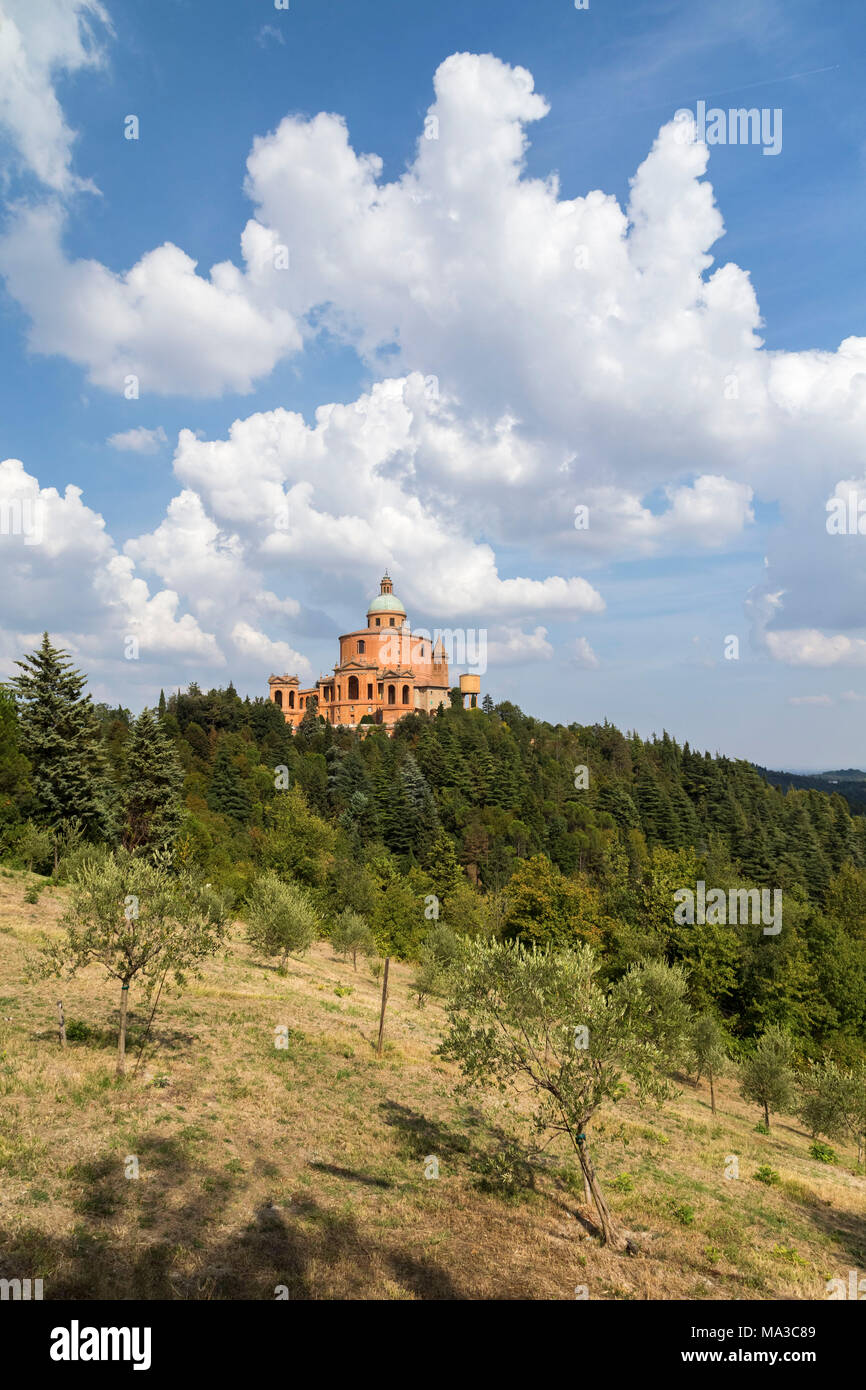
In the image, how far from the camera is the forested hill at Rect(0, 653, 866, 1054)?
2018 inches

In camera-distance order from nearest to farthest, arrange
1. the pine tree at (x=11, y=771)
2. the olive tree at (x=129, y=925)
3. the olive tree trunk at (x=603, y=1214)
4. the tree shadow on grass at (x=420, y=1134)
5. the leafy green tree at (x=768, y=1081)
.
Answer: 1. the olive tree trunk at (x=603, y=1214)
2. the olive tree at (x=129, y=925)
3. the tree shadow on grass at (x=420, y=1134)
4. the leafy green tree at (x=768, y=1081)
5. the pine tree at (x=11, y=771)

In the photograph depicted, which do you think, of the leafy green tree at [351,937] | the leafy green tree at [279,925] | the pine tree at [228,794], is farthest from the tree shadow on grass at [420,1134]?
the pine tree at [228,794]

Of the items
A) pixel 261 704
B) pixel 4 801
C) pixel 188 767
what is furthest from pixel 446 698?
pixel 4 801

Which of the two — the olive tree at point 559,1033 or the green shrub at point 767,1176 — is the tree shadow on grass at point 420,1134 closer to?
the olive tree at point 559,1033

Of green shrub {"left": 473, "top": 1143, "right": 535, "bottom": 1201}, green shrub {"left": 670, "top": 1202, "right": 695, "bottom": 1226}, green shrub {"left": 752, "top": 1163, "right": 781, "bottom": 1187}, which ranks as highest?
green shrub {"left": 473, "top": 1143, "right": 535, "bottom": 1201}

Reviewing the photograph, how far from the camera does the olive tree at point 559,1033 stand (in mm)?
14906

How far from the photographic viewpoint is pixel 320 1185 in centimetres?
1588

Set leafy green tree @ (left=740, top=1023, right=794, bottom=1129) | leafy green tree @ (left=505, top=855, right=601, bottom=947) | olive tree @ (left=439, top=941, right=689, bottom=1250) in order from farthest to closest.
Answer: leafy green tree @ (left=505, top=855, right=601, bottom=947), leafy green tree @ (left=740, top=1023, right=794, bottom=1129), olive tree @ (left=439, top=941, right=689, bottom=1250)

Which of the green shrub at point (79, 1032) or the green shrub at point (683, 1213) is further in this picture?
the green shrub at point (79, 1032)

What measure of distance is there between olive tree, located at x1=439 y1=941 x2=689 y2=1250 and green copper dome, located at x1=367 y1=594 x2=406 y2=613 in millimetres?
117478

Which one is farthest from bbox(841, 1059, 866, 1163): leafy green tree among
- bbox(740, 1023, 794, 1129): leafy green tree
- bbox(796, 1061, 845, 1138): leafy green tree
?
bbox(740, 1023, 794, 1129): leafy green tree

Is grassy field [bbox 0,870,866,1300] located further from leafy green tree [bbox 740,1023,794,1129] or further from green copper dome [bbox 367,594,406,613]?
green copper dome [bbox 367,594,406,613]

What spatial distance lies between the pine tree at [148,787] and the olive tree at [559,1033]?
1536 inches
